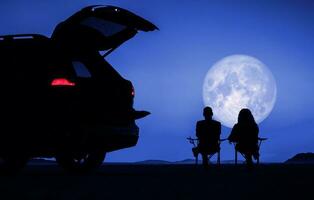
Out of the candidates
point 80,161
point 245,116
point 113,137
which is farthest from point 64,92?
point 245,116

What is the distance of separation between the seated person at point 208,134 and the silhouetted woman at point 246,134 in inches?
30.6

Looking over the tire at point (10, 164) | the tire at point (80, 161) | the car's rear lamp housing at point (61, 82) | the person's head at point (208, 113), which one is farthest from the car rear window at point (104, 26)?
the person's head at point (208, 113)

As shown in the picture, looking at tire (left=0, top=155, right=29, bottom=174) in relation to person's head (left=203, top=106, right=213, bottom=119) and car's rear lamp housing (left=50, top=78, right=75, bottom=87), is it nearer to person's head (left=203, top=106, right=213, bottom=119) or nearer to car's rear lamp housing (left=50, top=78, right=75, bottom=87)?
car's rear lamp housing (left=50, top=78, right=75, bottom=87)

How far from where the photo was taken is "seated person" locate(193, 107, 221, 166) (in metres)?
16.4

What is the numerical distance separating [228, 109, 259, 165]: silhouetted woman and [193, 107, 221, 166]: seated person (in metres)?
0.78

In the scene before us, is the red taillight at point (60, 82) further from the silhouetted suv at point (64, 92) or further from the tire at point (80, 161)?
the tire at point (80, 161)

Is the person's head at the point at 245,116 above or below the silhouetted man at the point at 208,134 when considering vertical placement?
above

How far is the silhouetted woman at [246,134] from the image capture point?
15461 millimetres

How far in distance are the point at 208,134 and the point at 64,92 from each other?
8088 mm

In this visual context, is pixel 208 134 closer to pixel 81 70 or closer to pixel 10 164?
pixel 81 70

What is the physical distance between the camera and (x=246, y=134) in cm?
1554

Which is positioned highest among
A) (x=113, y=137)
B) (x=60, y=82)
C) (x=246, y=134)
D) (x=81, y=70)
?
(x=81, y=70)

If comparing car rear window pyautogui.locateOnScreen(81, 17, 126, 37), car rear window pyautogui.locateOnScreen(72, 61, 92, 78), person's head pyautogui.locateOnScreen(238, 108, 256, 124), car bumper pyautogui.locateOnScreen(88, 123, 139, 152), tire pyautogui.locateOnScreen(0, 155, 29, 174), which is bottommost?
tire pyautogui.locateOnScreen(0, 155, 29, 174)

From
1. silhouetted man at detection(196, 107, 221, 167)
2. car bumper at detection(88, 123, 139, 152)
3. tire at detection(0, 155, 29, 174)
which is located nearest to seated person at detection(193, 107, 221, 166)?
silhouetted man at detection(196, 107, 221, 167)
